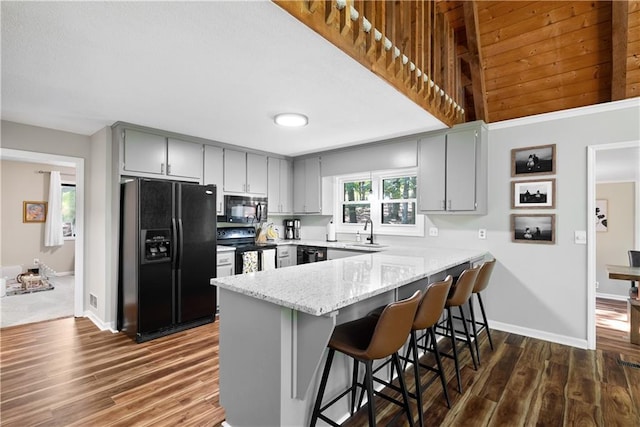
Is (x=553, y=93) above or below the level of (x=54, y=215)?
above

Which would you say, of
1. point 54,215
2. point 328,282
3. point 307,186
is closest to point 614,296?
point 307,186

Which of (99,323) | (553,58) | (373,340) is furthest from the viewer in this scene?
(99,323)

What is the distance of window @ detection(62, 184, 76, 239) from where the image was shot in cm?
685

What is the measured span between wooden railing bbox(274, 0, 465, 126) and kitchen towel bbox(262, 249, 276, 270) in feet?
9.06

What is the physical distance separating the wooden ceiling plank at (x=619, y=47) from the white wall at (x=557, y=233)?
14cm

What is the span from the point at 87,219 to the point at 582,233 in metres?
5.58

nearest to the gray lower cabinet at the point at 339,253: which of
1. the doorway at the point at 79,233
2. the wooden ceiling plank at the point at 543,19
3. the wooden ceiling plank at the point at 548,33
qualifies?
the wooden ceiling plank at the point at 548,33

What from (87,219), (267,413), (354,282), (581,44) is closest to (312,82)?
(354,282)

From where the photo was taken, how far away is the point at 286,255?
473 cm

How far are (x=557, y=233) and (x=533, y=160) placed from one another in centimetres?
80

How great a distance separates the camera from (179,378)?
245 centimetres

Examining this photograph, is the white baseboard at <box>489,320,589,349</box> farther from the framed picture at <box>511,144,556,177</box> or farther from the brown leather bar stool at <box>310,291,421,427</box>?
the brown leather bar stool at <box>310,291,421,427</box>

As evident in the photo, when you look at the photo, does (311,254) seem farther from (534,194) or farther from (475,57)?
(475,57)

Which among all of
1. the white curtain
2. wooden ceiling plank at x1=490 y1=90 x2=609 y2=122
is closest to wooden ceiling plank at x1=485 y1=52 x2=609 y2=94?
wooden ceiling plank at x1=490 y1=90 x2=609 y2=122
